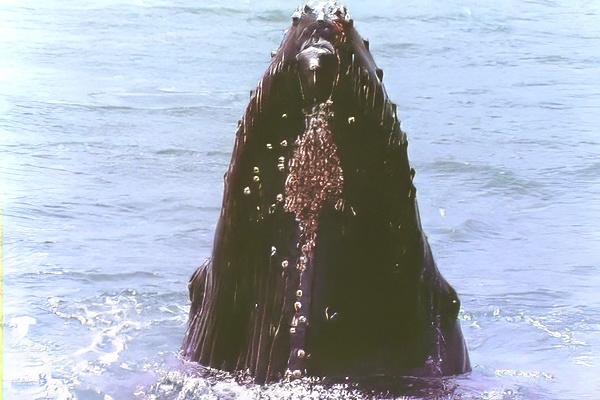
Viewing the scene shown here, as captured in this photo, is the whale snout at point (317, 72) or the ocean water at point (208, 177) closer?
the whale snout at point (317, 72)

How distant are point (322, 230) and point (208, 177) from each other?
4768 mm

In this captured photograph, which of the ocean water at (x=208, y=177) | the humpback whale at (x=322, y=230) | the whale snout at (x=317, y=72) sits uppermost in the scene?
the whale snout at (x=317, y=72)

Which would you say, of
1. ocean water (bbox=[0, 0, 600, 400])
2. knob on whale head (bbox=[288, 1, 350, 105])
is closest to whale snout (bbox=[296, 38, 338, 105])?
knob on whale head (bbox=[288, 1, 350, 105])

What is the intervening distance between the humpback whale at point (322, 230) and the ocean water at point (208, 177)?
12cm

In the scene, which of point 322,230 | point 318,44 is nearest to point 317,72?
point 318,44

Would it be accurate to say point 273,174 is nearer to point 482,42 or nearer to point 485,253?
point 485,253

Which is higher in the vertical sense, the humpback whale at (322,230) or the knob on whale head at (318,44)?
the knob on whale head at (318,44)

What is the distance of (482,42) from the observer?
13.6 metres

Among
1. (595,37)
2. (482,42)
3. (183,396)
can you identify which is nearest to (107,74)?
(482,42)

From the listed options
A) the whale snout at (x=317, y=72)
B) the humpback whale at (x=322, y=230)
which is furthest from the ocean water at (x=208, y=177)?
the whale snout at (x=317, y=72)

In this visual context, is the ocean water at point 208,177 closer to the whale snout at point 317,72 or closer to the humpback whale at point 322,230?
the humpback whale at point 322,230

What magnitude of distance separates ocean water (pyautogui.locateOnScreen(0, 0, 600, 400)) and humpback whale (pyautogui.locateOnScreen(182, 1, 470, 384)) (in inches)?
4.6

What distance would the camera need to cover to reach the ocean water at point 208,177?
4.80 m

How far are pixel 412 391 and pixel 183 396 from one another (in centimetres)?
62
